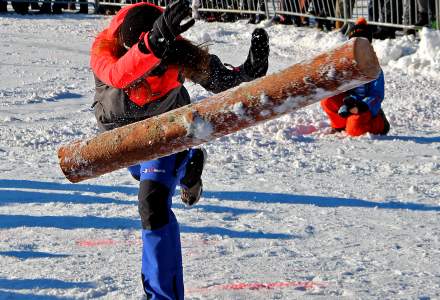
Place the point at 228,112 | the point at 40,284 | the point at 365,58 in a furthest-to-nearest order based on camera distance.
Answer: the point at 40,284
the point at 228,112
the point at 365,58

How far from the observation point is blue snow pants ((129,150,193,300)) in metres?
3.53

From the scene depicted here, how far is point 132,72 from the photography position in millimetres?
3482

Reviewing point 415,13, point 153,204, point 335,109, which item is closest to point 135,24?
point 153,204

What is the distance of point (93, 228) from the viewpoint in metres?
4.91

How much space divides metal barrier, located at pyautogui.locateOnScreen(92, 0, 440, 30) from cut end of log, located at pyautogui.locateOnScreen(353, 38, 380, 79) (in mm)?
9547

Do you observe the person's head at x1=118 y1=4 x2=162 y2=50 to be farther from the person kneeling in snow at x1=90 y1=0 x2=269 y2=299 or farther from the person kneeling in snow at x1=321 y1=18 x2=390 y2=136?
the person kneeling in snow at x1=321 y1=18 x2=390 y2=136

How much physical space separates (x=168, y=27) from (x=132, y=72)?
15.4 inches

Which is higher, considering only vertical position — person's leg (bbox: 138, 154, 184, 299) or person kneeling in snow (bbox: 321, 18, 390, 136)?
person's leg (bbox: 138, 154, 184, 299)

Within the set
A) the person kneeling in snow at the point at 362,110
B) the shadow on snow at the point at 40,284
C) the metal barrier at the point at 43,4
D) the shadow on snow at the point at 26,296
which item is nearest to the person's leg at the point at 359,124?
the person kneeling in snow at the point at 362,110

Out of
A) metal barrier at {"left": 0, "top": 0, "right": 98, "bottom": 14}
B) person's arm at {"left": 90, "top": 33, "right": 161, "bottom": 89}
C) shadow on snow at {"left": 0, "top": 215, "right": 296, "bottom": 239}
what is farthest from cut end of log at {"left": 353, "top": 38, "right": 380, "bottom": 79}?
metal barrier at {"left": 0, "top": 0, "right": 98, "bottom": 14}

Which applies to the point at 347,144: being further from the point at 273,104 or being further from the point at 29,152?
the point at 273,104

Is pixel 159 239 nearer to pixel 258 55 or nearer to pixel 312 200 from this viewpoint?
pixel 258 55

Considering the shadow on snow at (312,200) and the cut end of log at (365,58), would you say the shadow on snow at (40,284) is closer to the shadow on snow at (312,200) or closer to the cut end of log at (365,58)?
the shadow on snow at (312,200)

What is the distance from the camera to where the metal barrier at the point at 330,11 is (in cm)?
1182
